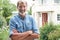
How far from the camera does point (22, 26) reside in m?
2.97

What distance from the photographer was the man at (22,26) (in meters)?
2.90

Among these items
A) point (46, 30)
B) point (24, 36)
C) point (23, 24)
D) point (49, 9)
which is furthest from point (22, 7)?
point (49, 9)

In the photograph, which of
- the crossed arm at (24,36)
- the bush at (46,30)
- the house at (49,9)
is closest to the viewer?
the crossed arm at (24,36)

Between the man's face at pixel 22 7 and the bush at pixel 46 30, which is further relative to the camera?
the bush at pixel 46 30

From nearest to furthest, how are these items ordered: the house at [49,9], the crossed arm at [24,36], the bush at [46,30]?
the crossed arm at [24,36] → the bush at [46,30] → the house at [49,9]

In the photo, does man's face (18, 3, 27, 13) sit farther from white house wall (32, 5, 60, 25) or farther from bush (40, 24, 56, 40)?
white house wall (32, 5, 60, 25)

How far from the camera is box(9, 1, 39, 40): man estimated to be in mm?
2896

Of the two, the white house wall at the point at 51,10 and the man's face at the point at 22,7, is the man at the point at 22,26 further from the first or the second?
the white house wall at the point at 51,10

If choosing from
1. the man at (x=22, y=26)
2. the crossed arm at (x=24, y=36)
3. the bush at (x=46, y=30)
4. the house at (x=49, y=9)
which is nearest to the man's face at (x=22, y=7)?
the man at (x=22, y=26)

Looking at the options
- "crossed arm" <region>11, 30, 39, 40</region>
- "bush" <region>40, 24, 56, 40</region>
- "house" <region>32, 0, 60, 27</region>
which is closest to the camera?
"crossed arm" <region>11, 30, 39, 40</region>

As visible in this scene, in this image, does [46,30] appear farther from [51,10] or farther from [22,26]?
[51,10]

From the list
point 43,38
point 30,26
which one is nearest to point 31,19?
point 30,26

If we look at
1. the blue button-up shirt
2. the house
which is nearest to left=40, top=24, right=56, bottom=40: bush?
the blue button-up shirt

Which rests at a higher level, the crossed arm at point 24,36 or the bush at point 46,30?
the crossed arm at point 24,36
